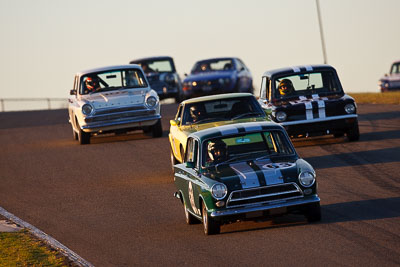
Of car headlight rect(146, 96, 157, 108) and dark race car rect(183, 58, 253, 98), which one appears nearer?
car headlight rect(146, 96, 157, 108)

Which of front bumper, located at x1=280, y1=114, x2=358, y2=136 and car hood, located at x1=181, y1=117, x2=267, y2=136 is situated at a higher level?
car hood, located at x1=181, y1=117, x2=267, y2=136

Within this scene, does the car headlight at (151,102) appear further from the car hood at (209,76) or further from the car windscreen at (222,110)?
the car hood at (209,76)

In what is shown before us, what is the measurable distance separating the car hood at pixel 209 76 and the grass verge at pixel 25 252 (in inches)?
854

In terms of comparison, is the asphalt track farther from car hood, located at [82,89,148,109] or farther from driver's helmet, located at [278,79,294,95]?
driver's helmet, located at [278,79,294,95]

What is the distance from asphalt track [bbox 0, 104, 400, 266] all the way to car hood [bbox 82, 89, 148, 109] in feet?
3.16

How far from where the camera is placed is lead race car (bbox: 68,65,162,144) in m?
22.7

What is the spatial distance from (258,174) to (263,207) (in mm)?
393

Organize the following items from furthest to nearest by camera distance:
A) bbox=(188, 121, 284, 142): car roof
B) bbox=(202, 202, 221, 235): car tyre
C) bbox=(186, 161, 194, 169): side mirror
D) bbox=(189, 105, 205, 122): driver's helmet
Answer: bbox=(189, 105, 205, 122): driver's helmet
bbox=(188, 121, 284, 142): car roof
bbox=(186, 161, 194, 169): side mirror
bbox=(202, 202, 221, 235): car tyre

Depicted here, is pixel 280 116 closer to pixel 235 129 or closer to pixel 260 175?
pixel 235 129

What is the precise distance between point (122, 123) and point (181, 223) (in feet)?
32.7

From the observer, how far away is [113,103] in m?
22.7

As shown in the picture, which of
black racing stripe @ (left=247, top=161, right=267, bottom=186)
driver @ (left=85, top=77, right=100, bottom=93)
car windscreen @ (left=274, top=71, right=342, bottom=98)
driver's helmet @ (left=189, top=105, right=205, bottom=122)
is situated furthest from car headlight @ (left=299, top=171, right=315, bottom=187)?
driver @ (left=85, top=77, right=100, bottom=93)

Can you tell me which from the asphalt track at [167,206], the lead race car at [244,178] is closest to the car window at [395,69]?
the asphalt track at [167,206]

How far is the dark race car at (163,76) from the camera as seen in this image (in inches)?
1452
